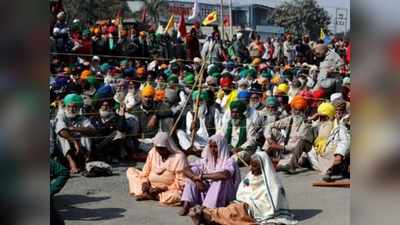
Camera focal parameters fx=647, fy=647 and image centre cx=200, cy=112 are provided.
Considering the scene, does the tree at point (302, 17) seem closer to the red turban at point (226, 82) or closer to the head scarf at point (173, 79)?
the red turban at point (226, 82)

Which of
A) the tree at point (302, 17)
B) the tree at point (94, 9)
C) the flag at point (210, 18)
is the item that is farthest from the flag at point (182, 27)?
the tree at point (302, 17)

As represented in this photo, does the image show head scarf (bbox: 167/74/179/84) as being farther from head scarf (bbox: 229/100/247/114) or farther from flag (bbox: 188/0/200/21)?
flag (bbox: 188/0/200/21)

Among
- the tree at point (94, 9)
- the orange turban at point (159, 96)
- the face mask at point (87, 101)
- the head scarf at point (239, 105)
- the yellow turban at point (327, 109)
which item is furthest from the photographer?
the orange turban at point (159, 96)

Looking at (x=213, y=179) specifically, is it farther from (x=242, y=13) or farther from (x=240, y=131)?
(x=242, y=13)

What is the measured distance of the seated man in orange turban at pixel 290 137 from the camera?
5270mm

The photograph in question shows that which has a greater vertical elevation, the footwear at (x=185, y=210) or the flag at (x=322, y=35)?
the flag at (x=322, y=35)

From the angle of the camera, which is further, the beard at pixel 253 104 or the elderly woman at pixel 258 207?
the beard at pixel 253 104

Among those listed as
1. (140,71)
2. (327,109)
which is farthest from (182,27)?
(327,109)

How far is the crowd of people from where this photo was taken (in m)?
4.50

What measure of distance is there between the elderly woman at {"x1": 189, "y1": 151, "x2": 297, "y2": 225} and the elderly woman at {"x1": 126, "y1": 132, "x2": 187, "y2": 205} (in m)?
0.38

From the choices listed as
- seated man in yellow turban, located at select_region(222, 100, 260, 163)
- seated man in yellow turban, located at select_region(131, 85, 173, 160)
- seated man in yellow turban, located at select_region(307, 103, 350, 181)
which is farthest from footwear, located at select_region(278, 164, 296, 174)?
seated man in yellow turban, located at select_region(131, 85, 173, 160)

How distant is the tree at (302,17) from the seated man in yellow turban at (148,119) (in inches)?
48.4
